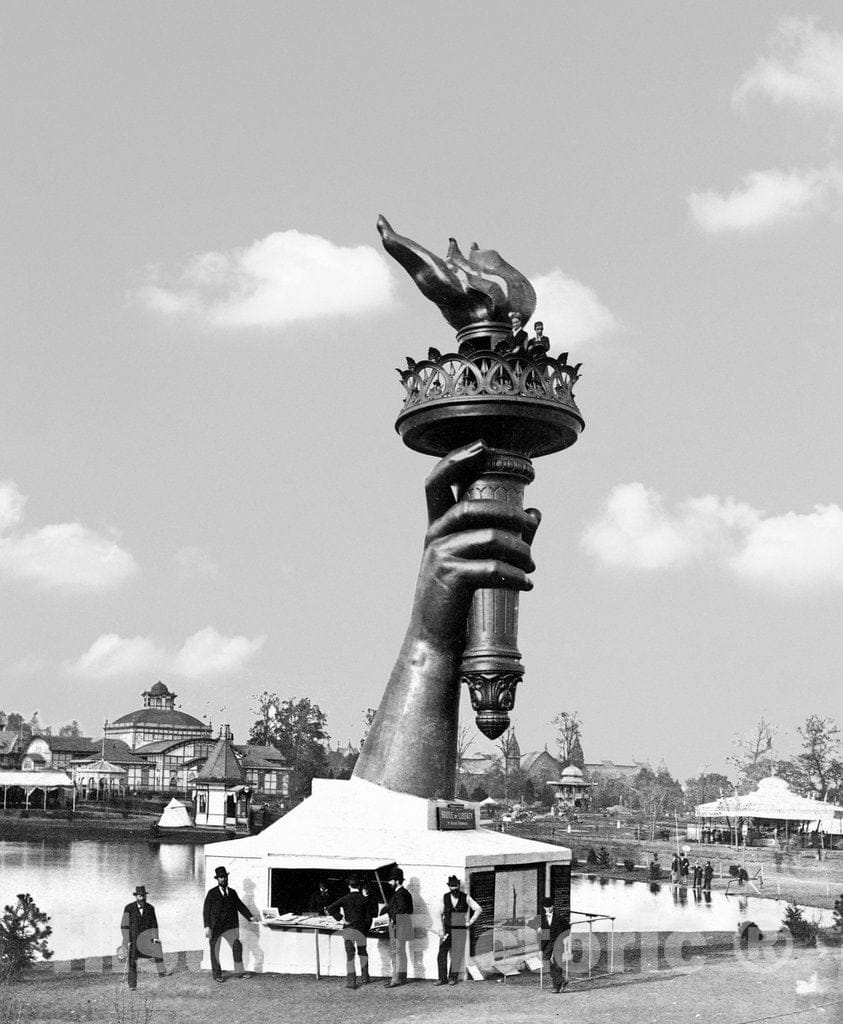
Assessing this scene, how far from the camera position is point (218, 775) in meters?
71.0

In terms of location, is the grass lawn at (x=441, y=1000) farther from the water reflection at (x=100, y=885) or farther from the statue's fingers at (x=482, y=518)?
the water reflection at (x=100, y=885)

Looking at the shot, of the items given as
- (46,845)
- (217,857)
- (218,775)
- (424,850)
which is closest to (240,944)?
(217,857)

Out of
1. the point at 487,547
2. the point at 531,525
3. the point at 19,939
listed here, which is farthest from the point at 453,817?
the point at 19,939

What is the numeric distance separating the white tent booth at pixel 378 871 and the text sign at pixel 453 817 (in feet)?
0.06

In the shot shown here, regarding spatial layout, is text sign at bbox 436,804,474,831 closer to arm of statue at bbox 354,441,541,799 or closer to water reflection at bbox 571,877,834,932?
arm of statue at bbox 354,441,541,799

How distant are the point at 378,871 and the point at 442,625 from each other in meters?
3.78

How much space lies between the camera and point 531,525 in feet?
59.1

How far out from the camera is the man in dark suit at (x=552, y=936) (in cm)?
1431

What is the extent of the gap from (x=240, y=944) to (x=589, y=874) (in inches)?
1126

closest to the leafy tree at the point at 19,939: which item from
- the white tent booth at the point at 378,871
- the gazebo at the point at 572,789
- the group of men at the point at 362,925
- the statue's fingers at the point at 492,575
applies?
the group of men at the point at 362,925

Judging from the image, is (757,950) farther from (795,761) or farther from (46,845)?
(795,761)

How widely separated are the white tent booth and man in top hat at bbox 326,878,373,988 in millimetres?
203

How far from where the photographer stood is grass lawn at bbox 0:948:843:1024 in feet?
42.6

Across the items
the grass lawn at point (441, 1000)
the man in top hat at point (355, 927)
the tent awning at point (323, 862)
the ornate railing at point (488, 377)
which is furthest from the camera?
the ornate railing at point (488, 377)
